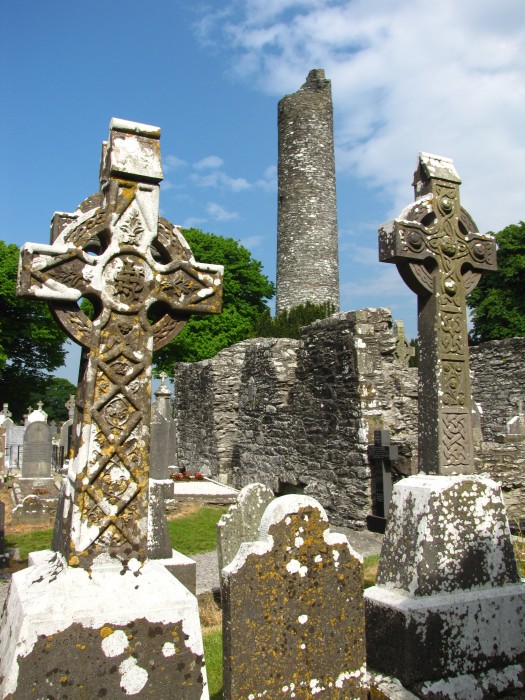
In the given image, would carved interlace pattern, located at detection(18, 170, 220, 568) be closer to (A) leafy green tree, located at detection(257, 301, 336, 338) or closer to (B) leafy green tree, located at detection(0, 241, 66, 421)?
(A) leafy green tree, located at detection(257, 301, 336, 338)

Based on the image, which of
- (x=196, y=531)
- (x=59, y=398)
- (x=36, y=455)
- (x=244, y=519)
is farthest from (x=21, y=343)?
(x=59, y=398)

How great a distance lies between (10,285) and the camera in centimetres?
3097

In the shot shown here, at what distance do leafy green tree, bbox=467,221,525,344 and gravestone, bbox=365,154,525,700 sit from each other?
2673cm

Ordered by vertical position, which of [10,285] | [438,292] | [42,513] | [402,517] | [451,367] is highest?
[10,285]

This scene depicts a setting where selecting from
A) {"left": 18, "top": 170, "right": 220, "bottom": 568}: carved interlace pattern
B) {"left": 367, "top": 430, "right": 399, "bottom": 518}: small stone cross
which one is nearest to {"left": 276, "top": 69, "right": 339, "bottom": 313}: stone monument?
{"left": 367, "top": 430, "right": 399, "bottom": 518}: small stone cross

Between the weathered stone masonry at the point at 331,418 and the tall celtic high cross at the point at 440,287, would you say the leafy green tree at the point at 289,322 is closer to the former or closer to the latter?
the weathered stone masonry at the point at 331,418

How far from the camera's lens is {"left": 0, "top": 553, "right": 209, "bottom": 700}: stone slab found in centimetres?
241

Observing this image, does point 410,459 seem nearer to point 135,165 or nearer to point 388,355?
point 388,355

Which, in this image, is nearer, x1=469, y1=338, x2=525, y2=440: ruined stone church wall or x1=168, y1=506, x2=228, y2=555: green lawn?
x1=168, y1=506, x2=228, y2=555: green lawn

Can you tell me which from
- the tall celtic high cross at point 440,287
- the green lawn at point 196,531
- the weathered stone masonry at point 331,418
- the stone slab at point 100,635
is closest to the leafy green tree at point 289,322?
the weathered stone masonry at point 331,418

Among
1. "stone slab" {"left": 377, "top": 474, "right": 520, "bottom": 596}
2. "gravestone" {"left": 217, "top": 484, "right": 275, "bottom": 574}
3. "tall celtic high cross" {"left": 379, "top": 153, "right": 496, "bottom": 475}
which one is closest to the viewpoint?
"stone slab" {"left": 377, "top": 474, "right": 520, "bottom": 596}

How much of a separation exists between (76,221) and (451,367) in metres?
2.52

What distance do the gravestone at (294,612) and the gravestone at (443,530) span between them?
50 cm

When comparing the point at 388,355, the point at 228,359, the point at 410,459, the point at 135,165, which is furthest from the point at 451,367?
the point at 228,359
